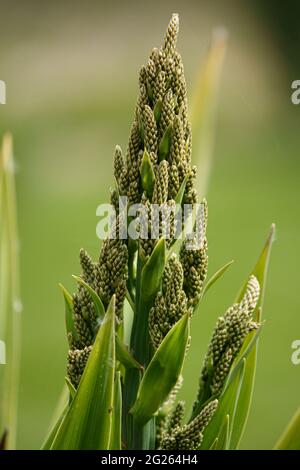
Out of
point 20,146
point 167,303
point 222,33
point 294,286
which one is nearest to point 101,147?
point 20,146

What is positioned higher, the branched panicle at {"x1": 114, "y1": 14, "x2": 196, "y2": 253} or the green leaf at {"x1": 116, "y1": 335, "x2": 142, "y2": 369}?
the branched panicle at {"x1": 114, "y1": 14, "x2": 196, "y2": 253}

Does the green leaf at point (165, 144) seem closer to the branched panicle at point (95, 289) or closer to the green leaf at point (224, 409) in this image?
the branched panicle at point (95, 289)

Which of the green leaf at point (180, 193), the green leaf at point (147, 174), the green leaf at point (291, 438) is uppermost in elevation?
the green leaf at point (147, 174)

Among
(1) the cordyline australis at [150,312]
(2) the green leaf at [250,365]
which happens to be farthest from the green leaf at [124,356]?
(2) the green leaf at [250,365]

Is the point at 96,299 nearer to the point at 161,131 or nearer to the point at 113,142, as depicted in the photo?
the point at 161,131

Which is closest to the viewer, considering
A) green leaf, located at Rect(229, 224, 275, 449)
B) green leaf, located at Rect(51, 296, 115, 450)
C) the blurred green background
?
green leaf, located at Rect(51, 296, 115, 450)

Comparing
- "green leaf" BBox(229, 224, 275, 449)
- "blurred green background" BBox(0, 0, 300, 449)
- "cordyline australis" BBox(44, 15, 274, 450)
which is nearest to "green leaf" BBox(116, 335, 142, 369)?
"cordyline australis" BBox(44, 15, 274, 450)

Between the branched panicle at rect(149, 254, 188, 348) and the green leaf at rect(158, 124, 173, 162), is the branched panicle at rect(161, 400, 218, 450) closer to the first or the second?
the branched panicle at rect(149, 254, 188, 348)
